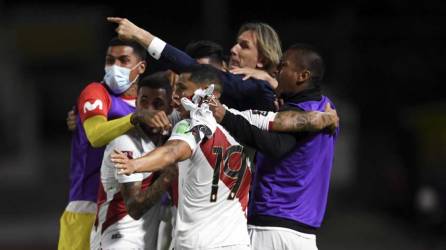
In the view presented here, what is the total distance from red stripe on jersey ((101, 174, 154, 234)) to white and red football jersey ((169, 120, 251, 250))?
0.78 metres

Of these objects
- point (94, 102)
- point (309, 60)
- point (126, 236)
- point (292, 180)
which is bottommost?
point (126, 236)

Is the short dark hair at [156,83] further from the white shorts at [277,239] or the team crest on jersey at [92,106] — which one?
the white shorts at [277,239]

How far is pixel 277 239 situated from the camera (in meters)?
8.08

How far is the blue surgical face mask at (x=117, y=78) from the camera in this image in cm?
882

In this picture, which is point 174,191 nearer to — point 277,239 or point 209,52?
point 277,239

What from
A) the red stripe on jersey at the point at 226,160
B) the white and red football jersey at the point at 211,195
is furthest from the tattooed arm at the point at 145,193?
the red stripe on jersey at the point at 226,160

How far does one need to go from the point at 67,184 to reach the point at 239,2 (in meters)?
6.55

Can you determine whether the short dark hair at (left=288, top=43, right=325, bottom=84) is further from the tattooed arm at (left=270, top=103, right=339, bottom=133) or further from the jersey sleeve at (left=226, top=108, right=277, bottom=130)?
the jersey sleeve at (left=226, top=108, right=277, bottom=130)

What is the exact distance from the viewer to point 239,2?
88.0 ft

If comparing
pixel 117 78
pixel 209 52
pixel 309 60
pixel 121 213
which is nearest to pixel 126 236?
pixel 121 213

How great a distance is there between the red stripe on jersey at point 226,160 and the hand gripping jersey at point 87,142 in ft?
4.53

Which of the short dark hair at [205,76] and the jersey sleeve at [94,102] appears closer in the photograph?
the short dark hair at [205,76]

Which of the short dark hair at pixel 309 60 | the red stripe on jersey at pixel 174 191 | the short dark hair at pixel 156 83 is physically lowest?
the red stripe on jersey at pixel 174 191

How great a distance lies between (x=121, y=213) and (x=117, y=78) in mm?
1054
